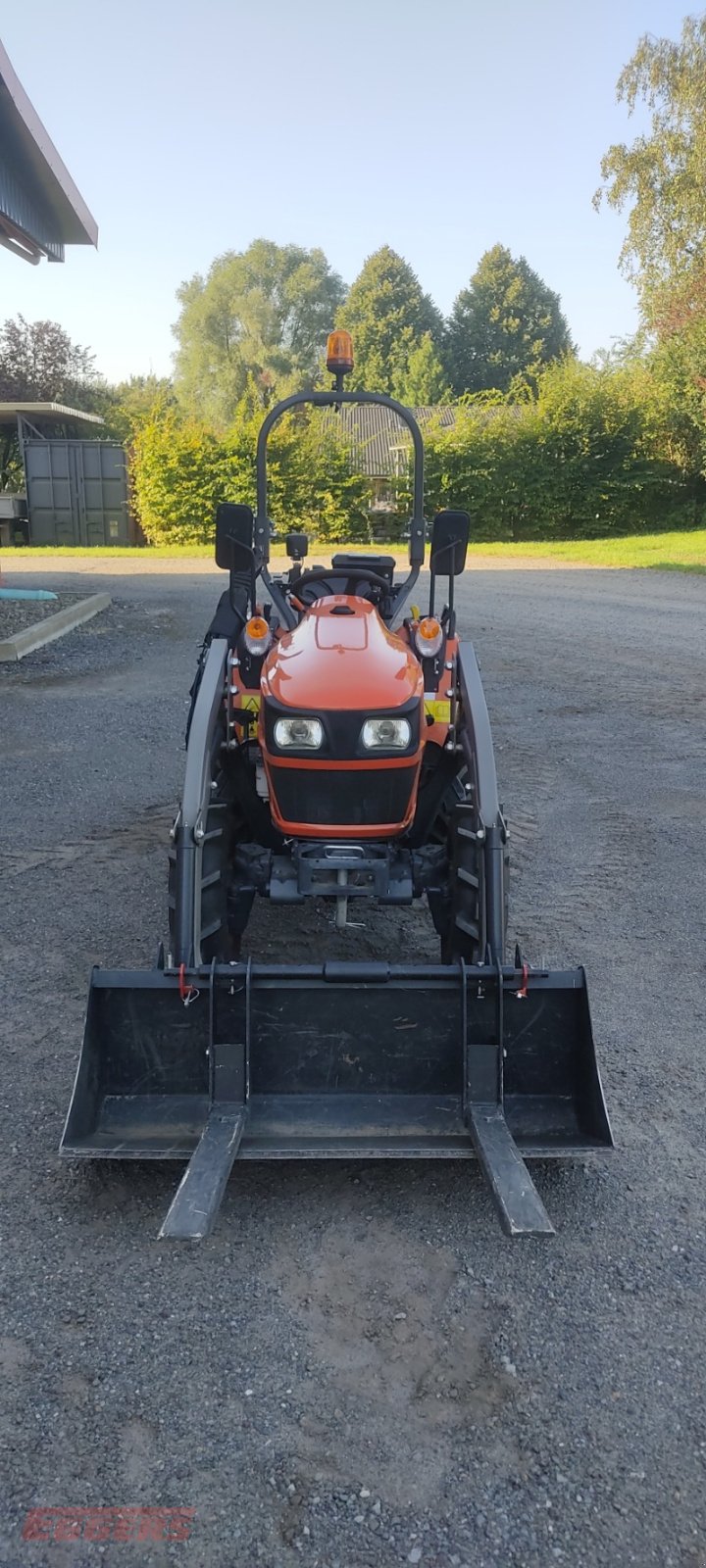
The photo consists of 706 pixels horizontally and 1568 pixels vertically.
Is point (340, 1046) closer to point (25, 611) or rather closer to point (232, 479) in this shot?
point (25, 611)

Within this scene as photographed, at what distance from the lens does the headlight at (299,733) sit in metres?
3.21

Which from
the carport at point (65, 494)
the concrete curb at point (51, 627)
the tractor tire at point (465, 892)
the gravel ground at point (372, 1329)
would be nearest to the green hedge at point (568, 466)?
the carport at point (65, 494)

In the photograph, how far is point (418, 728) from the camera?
3.29 m

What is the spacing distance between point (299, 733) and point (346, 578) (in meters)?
1.12

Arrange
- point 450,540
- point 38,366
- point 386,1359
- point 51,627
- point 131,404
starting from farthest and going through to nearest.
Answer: point 131,404, point 38,366, point 51,627, point 450,540, point 386,1359

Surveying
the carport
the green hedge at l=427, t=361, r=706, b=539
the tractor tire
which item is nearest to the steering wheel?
the tractor tire

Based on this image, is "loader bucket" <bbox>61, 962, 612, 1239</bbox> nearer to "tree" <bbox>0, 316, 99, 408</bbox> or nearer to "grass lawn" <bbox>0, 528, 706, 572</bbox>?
"grass lawn" <bbox>0, 528, 706, 572</bbox>

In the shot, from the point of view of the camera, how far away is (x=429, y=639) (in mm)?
4008

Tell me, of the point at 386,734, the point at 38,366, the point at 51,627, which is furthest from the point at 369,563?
the point at 38,366

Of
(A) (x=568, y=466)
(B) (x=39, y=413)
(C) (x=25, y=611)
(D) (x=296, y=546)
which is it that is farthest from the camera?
(A) (x=568, y=466)

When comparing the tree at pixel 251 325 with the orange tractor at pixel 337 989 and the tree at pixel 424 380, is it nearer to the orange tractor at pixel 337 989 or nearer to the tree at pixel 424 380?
the tree at pixel 424 380

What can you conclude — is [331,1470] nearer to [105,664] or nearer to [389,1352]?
[389,1352]

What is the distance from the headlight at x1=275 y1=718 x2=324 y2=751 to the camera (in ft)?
10.5

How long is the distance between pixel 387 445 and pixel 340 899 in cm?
3979
